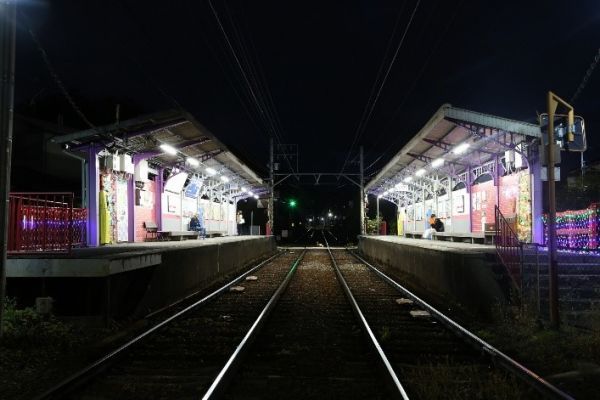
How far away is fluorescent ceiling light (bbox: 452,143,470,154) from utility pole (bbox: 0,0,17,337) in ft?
48.8

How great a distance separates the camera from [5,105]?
720 centimetres

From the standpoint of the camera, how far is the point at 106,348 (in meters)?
7.20

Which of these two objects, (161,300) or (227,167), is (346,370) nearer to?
(161,300)

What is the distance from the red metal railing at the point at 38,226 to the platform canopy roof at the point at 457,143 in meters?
11.0

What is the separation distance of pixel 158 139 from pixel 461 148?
35.2 feet

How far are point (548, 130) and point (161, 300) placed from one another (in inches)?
327

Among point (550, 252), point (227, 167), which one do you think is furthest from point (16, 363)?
point (227, 167)

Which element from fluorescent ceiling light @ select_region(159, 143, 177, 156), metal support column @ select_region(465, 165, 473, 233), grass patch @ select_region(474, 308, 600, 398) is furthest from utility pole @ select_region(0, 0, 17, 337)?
metal support column @ select_region(465, 165, 473, 233)

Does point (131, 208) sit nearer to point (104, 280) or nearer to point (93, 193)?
point (93, 193)

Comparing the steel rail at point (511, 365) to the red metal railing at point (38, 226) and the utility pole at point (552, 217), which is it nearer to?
the utility pole at point (552, 217)

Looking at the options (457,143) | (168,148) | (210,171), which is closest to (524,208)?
(457,143)

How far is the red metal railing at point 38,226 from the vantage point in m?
8.83

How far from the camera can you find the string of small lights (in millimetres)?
12562

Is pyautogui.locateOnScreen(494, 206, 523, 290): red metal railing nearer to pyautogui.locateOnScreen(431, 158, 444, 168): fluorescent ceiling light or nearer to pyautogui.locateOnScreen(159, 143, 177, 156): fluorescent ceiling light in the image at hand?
pyautogui.locateOnScreen(431, 158, 444, 168): fluorescent ceiling light
